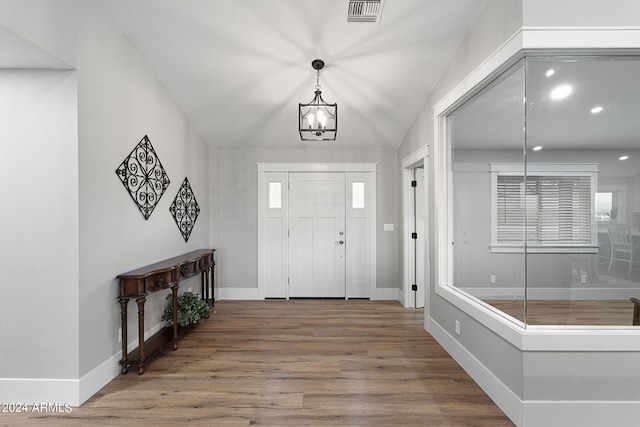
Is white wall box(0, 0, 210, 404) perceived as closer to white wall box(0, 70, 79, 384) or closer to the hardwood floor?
white wall box(0, 70, 79, 384)

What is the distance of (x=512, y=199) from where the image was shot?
3244 mm

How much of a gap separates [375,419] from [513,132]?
2519 millimetres

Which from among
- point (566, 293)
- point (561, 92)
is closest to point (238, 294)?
point (566, 293)

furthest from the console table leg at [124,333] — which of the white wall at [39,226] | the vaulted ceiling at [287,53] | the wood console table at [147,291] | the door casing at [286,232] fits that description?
the door casing at [286,232]

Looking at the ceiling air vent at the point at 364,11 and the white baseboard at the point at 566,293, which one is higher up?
the ceiling air vent at the point at 364,11

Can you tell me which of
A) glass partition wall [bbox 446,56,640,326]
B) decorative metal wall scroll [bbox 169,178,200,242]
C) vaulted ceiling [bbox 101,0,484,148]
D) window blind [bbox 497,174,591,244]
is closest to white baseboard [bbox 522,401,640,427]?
glass partition wall [bbox 446,56,640,326]

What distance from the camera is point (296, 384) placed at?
277 centimetres

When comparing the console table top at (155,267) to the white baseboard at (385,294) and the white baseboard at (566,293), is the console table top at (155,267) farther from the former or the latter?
the white baseboard at (566,293)

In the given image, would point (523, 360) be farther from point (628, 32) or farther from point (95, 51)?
point (95, 51)

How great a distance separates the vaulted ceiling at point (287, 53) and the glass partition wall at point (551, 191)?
71 centimetres

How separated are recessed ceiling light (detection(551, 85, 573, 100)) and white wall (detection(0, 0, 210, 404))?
141 inches

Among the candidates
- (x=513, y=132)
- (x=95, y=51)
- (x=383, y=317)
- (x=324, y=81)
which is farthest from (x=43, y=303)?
(x=513, y=132)

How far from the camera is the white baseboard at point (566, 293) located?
294 cm

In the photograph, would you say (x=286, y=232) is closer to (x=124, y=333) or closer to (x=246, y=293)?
(x=246, y=293)
